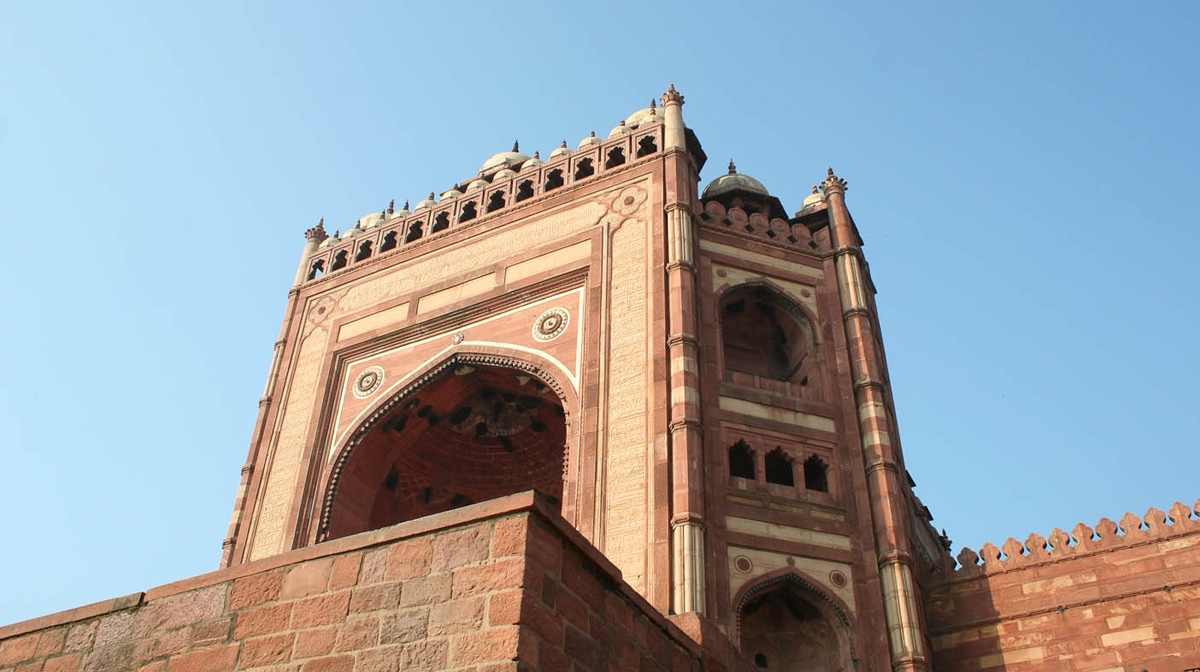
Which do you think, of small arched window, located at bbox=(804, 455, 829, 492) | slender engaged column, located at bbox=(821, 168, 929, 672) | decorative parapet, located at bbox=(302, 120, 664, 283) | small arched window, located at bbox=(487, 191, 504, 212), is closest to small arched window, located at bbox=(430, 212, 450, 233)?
decorative parapet, located at bbox=(302, 120, 664, 283)

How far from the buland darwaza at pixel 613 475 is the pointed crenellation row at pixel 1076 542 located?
0.11ft

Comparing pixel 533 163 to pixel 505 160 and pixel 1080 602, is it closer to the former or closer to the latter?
pixel 505 160

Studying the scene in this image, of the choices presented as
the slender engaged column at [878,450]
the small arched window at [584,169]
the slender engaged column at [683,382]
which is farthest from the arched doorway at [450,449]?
the slender engaged column at [878,450]

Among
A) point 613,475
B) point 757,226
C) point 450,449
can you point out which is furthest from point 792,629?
point 450,449

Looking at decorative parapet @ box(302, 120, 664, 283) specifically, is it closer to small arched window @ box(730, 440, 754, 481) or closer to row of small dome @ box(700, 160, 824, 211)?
row of small dome @ box(700, 160, 824, 211)

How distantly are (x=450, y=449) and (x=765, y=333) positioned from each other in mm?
6119

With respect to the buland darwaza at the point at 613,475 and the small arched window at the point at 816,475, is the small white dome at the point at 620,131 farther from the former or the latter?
the small arched window at the point at 816,475

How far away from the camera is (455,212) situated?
19656 millimetres

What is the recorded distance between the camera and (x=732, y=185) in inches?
783

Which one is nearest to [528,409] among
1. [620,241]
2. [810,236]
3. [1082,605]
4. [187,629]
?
[620,241]

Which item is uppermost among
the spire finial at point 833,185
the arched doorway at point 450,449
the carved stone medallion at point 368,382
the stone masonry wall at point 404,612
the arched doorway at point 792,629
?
the spire finial at point 833,185

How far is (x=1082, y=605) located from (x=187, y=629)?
439 inches

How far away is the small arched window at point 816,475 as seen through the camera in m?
14.6

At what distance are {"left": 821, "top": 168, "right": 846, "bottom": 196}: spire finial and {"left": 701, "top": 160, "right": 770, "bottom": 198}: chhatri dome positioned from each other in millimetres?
1389
